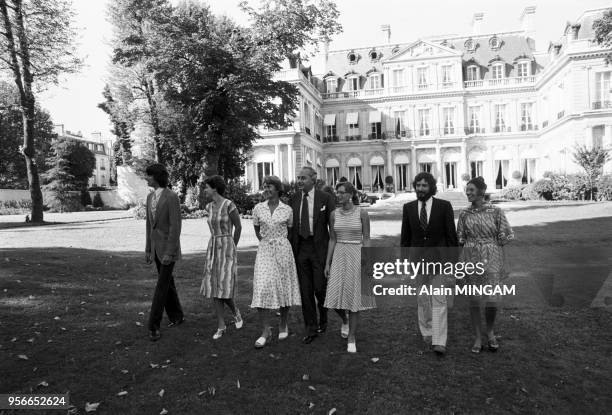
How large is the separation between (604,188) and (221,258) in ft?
88.7

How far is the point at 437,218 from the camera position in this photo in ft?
14.9

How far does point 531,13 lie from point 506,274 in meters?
52.3

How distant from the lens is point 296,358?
4.68 metres

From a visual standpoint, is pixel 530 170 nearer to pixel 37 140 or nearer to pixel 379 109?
pixel 379 109

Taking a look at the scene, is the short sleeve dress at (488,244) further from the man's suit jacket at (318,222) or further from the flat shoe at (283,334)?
the flat shoe at (283,334)

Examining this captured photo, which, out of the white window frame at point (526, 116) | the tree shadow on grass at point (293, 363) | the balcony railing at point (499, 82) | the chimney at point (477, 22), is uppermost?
the chimney at point (477, 22)

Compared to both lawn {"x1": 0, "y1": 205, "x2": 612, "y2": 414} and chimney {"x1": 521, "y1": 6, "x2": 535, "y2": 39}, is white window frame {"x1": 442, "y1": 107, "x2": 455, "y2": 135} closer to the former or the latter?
chimney {"x1": 521, "y1": 6, "x2": 535, "y2": 39}

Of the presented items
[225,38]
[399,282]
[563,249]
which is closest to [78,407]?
[399,282]

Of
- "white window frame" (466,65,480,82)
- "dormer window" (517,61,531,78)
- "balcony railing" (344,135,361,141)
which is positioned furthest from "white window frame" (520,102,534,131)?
"balcony railing" (344,135,361,141)

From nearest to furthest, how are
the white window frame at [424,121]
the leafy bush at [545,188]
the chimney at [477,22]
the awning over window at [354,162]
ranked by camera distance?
the leafy bush at [545,188]
the white window frame at [424,121]
the awning over window at [354,162]
the chimney at [477,22]

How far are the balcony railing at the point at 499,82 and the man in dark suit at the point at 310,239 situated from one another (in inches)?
1777

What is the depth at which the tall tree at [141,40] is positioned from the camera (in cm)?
2047

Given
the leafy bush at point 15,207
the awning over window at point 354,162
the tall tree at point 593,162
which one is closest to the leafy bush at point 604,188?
the tall tree at point 593,162

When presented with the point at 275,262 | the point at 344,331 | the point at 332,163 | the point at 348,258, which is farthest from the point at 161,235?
the point at 332,163
